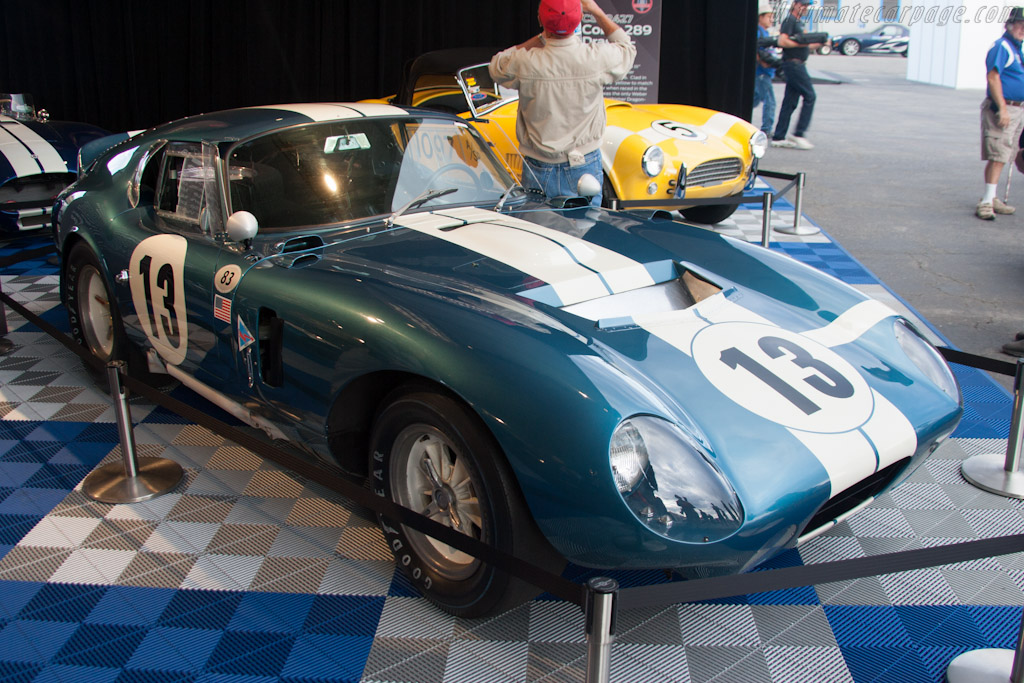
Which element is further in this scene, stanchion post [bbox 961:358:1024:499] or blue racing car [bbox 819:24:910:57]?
blue racing car [bbox 819:24:910:57]

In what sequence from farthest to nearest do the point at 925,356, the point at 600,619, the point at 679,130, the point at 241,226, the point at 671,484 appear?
the point at 679,130, the point at 241,226, the point at 925,356, the point at 671,484, the point at 600,619

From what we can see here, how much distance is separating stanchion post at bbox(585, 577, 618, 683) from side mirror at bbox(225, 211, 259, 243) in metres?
1.63

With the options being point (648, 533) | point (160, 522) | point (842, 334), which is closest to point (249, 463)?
point (160, 522)

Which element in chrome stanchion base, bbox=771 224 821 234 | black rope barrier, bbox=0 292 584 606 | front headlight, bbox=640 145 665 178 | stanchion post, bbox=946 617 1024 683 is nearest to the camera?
black rope barrier, bbox=0 292 584 606

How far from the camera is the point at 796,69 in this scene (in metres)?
10.5

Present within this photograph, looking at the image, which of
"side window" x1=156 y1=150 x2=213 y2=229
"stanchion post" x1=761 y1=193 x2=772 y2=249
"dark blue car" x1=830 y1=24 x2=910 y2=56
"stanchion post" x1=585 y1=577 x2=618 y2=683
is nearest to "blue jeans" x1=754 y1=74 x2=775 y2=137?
"stanchion post" x1=761 y1=193 x2=772 y2=249

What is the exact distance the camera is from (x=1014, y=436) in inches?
111

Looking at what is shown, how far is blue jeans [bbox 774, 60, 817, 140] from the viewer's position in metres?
10.5

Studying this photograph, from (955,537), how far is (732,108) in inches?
305

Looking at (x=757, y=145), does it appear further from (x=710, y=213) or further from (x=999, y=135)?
(x=999, y=135)

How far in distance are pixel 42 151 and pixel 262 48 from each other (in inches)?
198

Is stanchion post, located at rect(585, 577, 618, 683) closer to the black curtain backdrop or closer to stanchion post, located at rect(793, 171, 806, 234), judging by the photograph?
stanchion post, located at rect(793, 171, 806, 234)

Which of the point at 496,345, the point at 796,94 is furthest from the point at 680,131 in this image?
the point at 796,94

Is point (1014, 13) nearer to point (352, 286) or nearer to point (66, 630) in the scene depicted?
point (352, 286)
